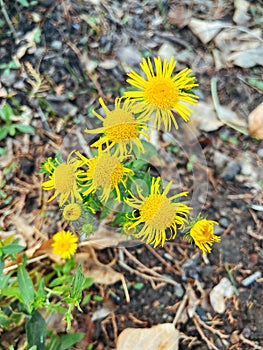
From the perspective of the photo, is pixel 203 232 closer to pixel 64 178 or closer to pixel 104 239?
pixel 64 178

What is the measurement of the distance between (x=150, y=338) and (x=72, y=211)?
0.64 metres

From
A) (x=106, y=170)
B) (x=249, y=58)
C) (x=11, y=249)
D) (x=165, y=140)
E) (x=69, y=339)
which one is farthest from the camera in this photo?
(x=249, y=58)

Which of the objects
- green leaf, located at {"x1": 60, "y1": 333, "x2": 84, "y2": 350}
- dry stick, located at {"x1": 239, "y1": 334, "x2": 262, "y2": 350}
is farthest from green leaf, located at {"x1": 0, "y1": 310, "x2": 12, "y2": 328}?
dry stick, located at {"x1": 239, "y1": 334, "x2": 262, "y2": 350}

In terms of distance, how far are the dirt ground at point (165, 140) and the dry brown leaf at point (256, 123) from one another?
0.07 feet

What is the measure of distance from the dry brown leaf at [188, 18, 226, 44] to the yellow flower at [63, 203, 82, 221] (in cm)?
109

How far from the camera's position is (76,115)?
2010mm

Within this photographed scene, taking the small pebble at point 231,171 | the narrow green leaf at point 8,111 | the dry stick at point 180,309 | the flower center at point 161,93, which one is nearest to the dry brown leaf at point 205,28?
the small pebble at point 231,171

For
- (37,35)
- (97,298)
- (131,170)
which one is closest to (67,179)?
(131,170)

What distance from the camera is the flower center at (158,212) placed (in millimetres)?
1242

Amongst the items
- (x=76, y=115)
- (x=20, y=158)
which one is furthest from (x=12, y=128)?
(x=76, y=115)

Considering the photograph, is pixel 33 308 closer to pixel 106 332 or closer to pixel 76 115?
pixel 106 332

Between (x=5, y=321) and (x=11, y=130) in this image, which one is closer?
(x=5, y=321)

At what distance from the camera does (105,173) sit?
1214mm

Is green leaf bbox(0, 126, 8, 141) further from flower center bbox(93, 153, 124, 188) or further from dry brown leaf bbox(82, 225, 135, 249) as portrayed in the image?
flower center bbox(93, 153, 124, 188)
